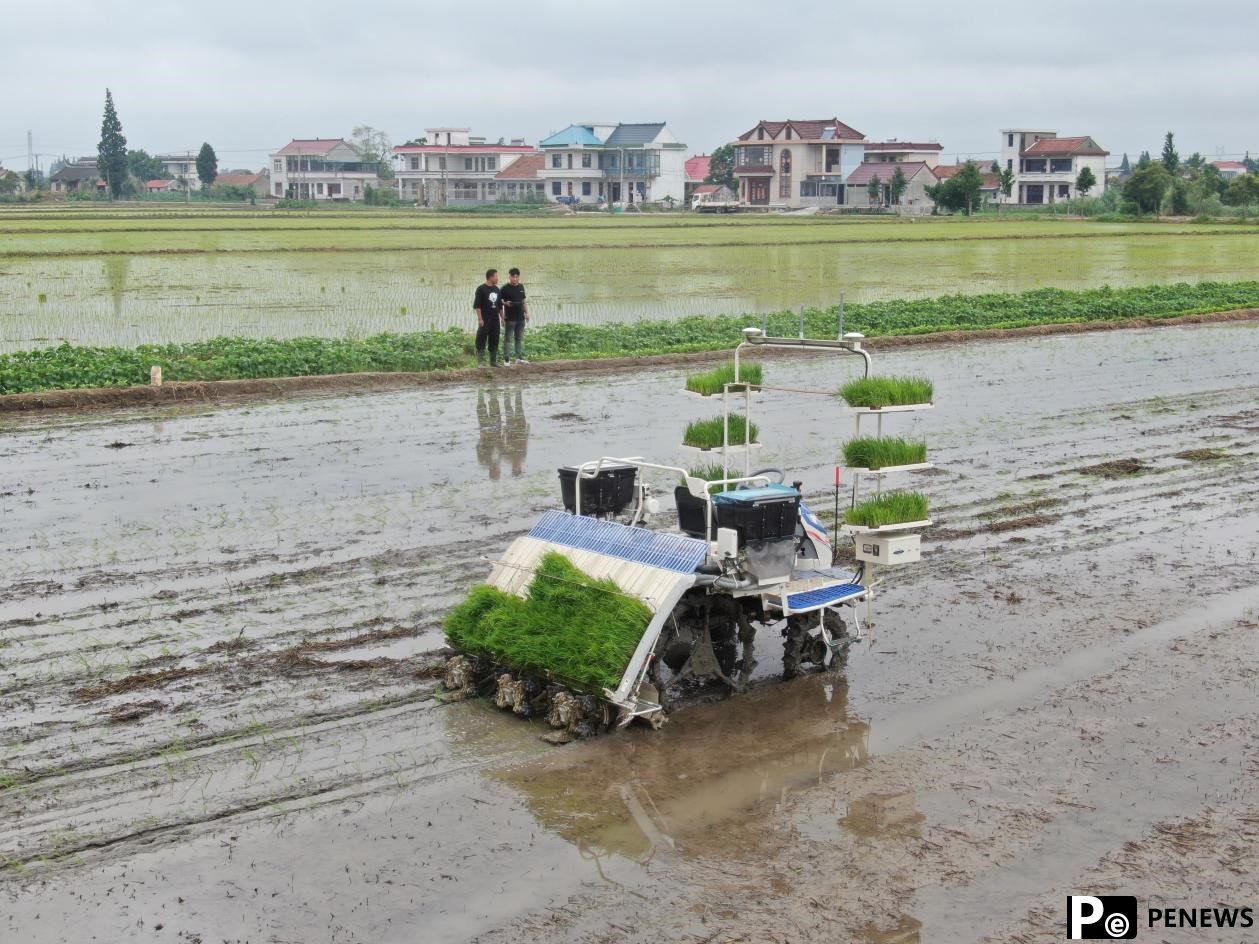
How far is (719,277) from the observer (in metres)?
41.3

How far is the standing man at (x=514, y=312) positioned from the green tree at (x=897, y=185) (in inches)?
3216

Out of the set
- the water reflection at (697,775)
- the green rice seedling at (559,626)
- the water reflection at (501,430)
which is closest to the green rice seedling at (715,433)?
the green rice seedling at (559,626)

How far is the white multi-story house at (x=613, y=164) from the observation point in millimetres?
114500

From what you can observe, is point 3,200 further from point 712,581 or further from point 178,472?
point 712,581

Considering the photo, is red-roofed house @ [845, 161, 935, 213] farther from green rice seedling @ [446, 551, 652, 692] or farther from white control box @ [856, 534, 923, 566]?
green rice seedling @ [446, 551, 652, 692]

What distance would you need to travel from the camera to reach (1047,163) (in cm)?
11675

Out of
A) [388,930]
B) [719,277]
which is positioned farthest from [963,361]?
[388,930]

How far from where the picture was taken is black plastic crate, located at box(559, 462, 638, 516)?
9.66 meters

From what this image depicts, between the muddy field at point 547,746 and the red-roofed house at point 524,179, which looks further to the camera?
the red-roofed house at point 524,179

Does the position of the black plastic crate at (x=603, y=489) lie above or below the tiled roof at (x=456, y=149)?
below

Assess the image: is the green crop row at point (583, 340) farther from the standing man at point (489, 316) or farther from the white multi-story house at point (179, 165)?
the white multi-story house at point (179, 165)

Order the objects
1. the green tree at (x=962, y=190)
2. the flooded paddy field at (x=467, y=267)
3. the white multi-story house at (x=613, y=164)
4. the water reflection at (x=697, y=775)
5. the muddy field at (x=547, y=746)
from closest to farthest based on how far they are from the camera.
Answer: the muddy field at (x=547, y=746) < the water reflection at (x=697, y=775) < the flooded paddy field at (x=467, y=267) < the green tree at (x=962, y=190) < the white multi-story house at (x=613, y=164)

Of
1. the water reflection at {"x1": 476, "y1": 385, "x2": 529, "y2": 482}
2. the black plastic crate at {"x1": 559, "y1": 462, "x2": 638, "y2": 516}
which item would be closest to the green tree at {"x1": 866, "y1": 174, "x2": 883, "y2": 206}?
the water reflection at {"x1": 476, "y1": 385, "x2": 529, "y2": 482}

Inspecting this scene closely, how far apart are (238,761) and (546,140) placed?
111m
